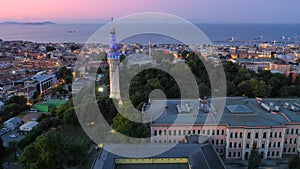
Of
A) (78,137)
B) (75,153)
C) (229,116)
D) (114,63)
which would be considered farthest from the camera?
(114,63)

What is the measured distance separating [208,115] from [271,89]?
31.8ft

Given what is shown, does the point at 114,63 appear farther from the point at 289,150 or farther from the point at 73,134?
the point at 289,150

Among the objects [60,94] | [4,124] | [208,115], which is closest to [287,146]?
[208,115]

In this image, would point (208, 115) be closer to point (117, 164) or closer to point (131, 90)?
point (117, 164)

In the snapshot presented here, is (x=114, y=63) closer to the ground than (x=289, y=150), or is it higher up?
higher up

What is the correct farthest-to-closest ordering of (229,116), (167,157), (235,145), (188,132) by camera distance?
1. (229,116)
2. (188,132)
3. (235,145)
4. (167,157)

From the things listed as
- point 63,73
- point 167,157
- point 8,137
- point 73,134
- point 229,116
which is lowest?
point 8,137

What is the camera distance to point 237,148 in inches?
498

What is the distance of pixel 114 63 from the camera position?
1753 centimetres

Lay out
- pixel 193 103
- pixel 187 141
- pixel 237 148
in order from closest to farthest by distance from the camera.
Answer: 1. pixel 187 141
2. pixel 237 148
3. pixel 193 103

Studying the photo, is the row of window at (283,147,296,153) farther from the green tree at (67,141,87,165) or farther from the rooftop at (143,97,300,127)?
the green tree at (67,141,87,165)

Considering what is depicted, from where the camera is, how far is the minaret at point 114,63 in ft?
56.6

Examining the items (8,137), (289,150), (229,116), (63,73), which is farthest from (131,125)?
(63,73)

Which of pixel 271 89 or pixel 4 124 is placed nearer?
pixel 4 124
